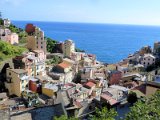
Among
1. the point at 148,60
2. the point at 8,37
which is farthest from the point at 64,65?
the point at 148,60

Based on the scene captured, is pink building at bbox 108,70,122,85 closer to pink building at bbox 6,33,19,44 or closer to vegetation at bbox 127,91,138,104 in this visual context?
vegetation at bbox 127,91,138,104

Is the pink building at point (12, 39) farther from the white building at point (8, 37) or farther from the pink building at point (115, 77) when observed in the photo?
the pink building at point (115, 77)

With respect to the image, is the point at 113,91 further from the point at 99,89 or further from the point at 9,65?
the point at 9,65

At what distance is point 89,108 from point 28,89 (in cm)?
876

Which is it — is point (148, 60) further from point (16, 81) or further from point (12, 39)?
point (16, 81)

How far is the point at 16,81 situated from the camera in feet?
96.6

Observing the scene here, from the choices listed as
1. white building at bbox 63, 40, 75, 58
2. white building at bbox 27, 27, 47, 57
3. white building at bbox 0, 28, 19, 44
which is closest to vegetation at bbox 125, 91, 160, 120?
white building at bbox 0, 28, 19, 44

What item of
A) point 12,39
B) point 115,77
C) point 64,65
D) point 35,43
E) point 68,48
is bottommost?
point 115,77

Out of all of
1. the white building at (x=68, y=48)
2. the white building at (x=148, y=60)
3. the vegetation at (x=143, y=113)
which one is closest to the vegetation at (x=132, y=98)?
the vegetation at (x=143, y=113)

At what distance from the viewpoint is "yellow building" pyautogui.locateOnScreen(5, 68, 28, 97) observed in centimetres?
2930

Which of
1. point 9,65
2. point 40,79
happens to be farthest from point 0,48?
point 40,79

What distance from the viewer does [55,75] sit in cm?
3619

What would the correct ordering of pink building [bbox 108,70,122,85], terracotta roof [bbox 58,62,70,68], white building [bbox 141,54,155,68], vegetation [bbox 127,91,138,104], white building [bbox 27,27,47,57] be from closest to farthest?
vegetation [bbox 127,91,138,104] < pink building [bbox 108,70,122,85] < terracotta roof [bbox 58,62,70,68] < white building [bbox 27,27,47,57] < white building [bbox 141,54,155,68]

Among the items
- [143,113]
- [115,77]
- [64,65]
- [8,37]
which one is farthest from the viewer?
[8,37]
